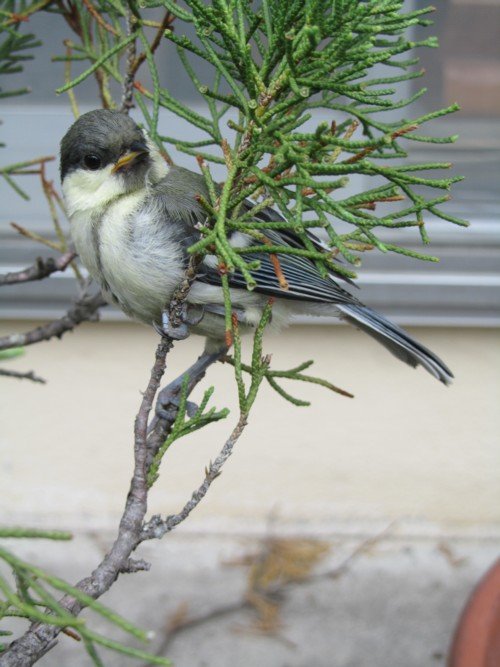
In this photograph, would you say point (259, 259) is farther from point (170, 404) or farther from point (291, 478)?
point (291, 478)

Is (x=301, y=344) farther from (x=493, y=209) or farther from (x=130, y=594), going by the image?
(x=130, y=594)

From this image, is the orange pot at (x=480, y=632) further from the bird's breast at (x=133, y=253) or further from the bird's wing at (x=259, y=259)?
the bird's breast at (x=133, y=253)

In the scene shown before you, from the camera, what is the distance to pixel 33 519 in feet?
11.2

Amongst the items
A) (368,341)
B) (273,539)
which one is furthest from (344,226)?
(273,539)

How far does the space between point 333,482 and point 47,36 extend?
203 centimetres

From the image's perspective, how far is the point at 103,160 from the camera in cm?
170

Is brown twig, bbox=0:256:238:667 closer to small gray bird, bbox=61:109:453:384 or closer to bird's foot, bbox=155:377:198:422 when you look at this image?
bird's foot, bbox=155:377:198:422

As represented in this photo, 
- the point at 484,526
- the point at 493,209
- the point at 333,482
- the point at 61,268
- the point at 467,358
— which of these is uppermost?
the point at 61,268

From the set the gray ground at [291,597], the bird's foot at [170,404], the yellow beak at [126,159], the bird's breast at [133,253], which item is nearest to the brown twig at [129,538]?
the bird's foot at [170,404]

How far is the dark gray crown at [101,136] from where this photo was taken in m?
1.63

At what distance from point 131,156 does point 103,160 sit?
7 centimetres

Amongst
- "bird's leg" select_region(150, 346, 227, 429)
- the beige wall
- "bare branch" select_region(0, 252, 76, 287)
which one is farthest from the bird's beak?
the beige wall

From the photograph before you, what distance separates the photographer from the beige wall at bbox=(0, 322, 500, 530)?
11.1ft

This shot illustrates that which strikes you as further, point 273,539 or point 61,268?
point 273,539
